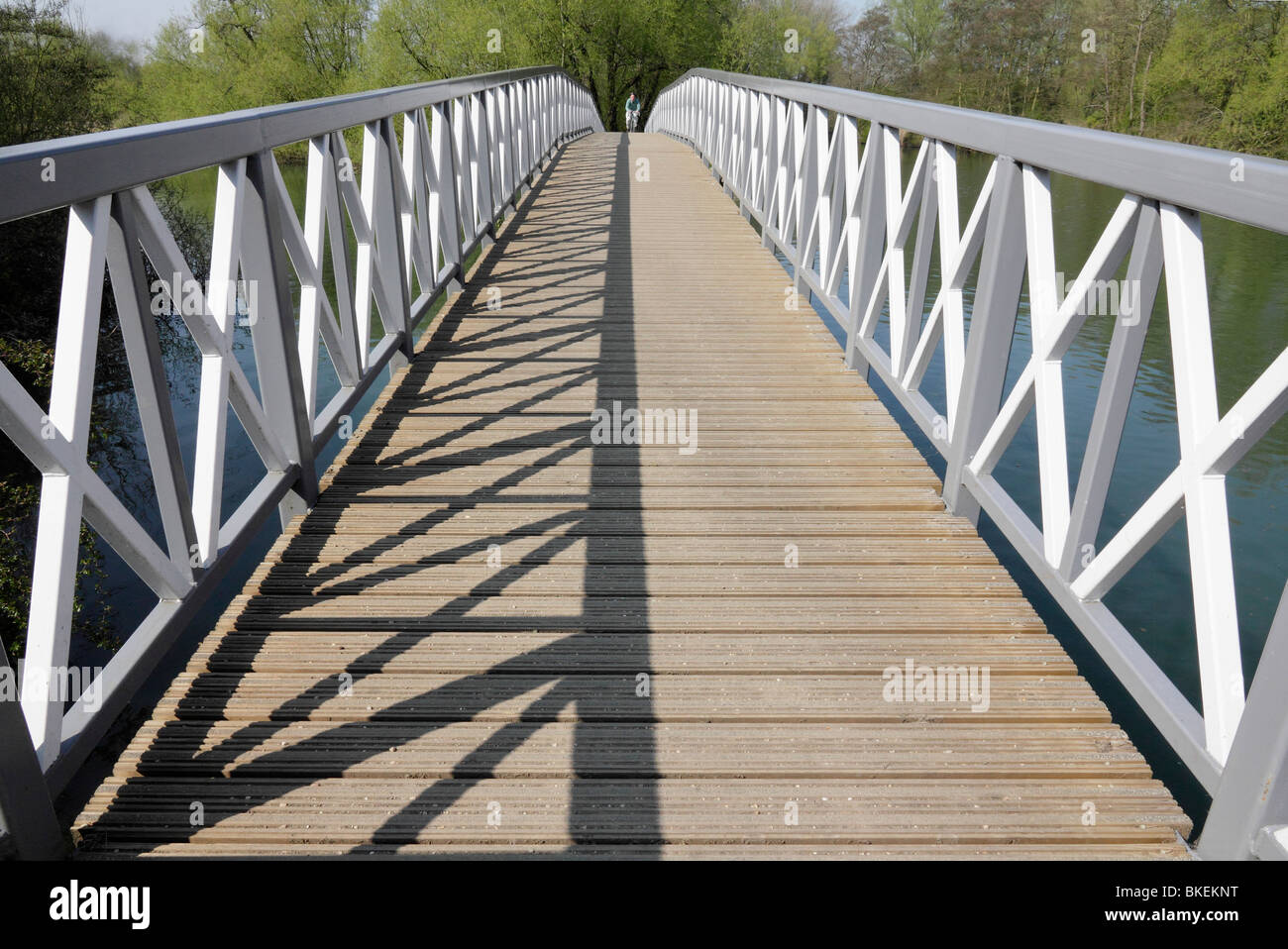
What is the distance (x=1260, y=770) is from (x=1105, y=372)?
794 mm

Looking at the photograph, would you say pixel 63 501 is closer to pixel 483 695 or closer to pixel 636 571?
pixel 483 695

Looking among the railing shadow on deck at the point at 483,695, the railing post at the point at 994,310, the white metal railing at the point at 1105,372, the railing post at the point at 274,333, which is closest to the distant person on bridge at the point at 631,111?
the white metal railing at the point at 1105,372

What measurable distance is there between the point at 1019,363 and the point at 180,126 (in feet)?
29.7

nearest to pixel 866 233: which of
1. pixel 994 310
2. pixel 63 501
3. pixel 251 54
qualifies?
pixel 994 310

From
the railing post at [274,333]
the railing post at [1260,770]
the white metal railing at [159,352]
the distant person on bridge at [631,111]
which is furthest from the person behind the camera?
the distant person on bridge at [631,111]

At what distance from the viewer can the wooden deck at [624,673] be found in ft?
5.57

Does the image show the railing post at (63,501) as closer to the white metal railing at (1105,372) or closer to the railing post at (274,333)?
the railing post at (274,333)

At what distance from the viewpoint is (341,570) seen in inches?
99.0

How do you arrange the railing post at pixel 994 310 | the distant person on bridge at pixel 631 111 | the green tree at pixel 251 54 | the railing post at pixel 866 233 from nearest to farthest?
the railing post at pixel 994 310
the railing post at pixel 866 233
the distant person on bridge at pixel 631 111
the green tree at pixel 251 54

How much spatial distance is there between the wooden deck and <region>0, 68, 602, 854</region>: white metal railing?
0.78ft
